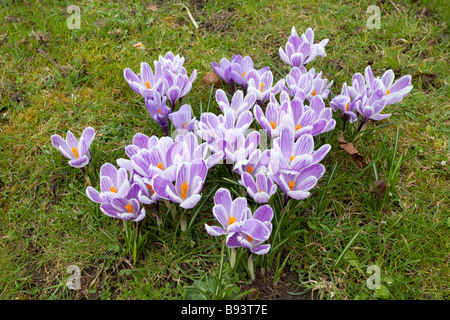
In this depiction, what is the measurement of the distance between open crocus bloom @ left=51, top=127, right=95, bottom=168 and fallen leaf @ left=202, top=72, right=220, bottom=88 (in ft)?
3.24

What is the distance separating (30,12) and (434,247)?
358 centimetres

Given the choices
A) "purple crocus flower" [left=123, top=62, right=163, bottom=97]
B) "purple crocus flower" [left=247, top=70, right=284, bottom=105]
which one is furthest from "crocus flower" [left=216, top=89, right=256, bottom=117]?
"purple crocus flower" [left=123, top=62, right=163, bottom=97]

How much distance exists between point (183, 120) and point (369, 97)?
3.38 ft

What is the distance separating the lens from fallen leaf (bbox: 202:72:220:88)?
2.66 metres

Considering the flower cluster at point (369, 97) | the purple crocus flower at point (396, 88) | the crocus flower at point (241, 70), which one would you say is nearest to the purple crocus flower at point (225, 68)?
the crocus flower at point (241, 70)

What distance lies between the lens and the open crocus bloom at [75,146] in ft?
6.34

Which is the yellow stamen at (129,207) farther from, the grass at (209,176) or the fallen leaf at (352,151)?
the fallen leaf at (352,151)

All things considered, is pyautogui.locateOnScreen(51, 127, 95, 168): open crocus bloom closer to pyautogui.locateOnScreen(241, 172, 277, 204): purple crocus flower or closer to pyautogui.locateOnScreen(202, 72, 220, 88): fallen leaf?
pyautogui.locateOnScreen(241, 172, 277, 204): purple crocus flower

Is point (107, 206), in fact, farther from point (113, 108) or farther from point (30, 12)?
point (30, 12)

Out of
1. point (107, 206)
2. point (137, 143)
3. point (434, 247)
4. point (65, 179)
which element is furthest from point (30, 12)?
point (434, 247)

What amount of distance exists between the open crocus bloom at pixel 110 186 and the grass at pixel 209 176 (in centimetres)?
31

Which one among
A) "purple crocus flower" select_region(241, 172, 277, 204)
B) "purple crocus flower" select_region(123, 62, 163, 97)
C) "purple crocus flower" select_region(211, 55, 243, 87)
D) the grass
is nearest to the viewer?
"purple crocus flower" select_region(241, 172, 277, 204)

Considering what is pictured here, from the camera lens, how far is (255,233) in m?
1.59

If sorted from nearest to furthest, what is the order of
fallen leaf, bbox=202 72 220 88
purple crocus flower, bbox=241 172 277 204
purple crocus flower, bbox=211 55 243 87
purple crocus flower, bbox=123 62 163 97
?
purple crocus flower, bbox=241 172 277 204, purple crocus flower, bbox=123 62 163 97, purple crocus flower, bbox=211 55 243 87, fallen leaf, bbox=202 72 220 88
